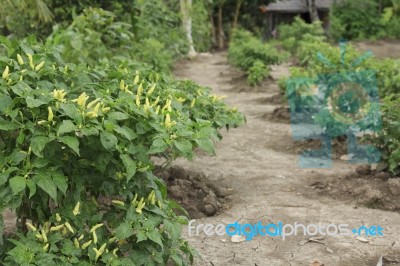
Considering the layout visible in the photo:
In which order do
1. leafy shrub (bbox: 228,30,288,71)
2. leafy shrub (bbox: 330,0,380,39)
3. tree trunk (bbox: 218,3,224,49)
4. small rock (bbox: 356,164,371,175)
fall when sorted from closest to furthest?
small rock (bbox: 356,164,371,175) < leafy shrub (bbox: 228,30,288,71) < leafy shrub (bbox: 330,0,380,39) < tree trunk (bbox: 218,3,224,49)

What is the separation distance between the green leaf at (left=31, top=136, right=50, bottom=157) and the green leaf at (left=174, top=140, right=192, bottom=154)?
0.61 m

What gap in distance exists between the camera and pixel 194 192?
5.31 metres

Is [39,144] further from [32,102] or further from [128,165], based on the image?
[128,165]

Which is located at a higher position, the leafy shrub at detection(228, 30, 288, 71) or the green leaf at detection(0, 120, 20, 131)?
the green leaf at detection(0, 120, 20, 131)

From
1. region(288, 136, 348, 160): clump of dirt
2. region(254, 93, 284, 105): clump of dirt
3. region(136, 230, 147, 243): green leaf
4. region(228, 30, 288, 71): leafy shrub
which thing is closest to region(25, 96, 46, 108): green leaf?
region(136, 230, 147, 243): green leaf

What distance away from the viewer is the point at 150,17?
589 inches

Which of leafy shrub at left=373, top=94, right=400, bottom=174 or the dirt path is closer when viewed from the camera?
the dirt path

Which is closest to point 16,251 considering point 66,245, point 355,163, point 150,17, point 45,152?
point 66,245

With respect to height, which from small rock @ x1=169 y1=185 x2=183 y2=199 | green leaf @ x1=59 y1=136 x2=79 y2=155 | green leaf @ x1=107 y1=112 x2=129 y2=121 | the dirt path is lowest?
the dirt path

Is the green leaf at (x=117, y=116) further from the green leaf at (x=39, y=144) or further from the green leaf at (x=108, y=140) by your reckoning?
the green leaf at (x=39, y=144)

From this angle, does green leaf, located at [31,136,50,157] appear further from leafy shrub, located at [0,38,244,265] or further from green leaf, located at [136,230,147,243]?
green leaf, located at [136,230,147,243]

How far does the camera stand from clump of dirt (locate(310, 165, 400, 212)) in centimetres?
507

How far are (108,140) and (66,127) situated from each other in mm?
214

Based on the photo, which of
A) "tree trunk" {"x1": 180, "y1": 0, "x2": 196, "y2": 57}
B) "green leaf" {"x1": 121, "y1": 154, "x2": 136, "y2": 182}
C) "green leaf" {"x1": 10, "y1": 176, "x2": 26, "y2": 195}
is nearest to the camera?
"green leaf" {"x1": 10, "y1": 176, "x2": 26, "y2": 195}
